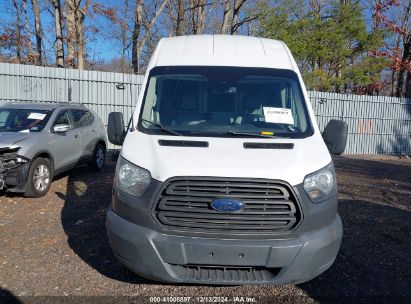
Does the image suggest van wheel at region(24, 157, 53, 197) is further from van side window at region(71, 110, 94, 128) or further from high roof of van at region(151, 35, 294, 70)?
high roof of van at region(151, 35, 294, 70)

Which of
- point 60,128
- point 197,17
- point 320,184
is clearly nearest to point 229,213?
point 320,184

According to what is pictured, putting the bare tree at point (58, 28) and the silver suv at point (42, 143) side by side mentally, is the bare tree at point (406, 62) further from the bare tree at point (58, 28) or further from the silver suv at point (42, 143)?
the bare tree at point (58, 28)

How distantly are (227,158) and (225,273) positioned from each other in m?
0.95

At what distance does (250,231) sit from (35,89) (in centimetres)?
1174

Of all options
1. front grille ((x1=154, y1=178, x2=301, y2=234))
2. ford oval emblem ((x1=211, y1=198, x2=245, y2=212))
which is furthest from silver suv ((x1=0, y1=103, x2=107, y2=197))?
ford oval emblem ((x1=211, y1=198, x2=245, y2=212))

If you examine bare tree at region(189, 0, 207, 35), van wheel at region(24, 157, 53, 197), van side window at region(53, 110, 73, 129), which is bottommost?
van wheel at region(24, 157, 53, 197)

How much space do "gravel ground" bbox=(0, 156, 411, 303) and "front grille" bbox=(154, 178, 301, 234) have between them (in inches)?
36.7

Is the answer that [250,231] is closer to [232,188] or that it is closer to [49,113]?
[232,188]

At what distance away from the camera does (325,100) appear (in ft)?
50.9

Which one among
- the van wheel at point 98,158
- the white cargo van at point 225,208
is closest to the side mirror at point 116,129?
the white cargo van at point 225,208

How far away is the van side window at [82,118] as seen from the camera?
907cm

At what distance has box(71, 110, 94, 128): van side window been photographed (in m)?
9.07

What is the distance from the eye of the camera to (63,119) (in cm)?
846
